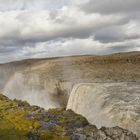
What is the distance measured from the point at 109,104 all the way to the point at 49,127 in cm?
864

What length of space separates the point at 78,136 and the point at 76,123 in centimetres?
250

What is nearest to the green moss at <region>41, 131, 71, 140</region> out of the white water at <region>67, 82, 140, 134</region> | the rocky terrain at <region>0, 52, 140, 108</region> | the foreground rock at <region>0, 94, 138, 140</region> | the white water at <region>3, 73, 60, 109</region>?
the foreground rock at <region>0, 94, 138, 140</region>

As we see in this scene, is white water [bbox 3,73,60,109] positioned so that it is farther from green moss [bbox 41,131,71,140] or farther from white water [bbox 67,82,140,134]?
green moss [bbox 41,131,71,140]

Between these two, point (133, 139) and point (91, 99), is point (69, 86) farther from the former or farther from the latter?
point (133, 139)

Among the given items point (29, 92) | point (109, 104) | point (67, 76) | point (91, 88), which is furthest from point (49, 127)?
point (29, 92)

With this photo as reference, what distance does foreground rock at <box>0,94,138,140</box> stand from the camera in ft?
57.1

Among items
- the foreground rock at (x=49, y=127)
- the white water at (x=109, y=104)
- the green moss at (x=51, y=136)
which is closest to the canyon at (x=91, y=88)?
the white water at (x=109, y=104)

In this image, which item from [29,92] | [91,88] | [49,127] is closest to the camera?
[49,127]

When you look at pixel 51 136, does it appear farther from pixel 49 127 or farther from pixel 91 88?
pixel 91 88

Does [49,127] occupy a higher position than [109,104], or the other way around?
[49,127]

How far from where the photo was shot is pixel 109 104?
2698 cm

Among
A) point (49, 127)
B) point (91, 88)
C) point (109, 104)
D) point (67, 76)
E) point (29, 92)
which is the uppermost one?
point (91, 88)

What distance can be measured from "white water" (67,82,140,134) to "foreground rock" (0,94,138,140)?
335 centimetres

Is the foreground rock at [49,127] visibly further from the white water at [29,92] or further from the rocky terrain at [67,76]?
the white water at [29,92]
